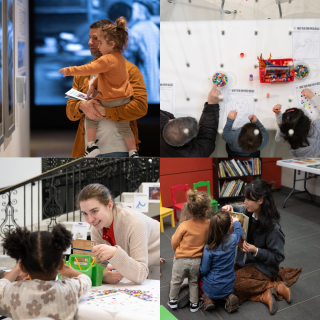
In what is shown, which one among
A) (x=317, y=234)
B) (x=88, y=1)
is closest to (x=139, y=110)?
(x=88, y=1)

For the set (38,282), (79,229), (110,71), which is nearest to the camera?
(110,71)

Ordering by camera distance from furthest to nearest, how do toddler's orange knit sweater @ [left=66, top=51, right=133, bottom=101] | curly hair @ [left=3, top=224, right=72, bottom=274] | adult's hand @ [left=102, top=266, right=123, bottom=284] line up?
adult's hand @ [left=102, top=266, right=123, bottom=284] < curly hair @ [left=3, top=224, right=72, bottom=274] < toddler's orange knit sweater @ [left=66, top=51, right=133, bottom=101]

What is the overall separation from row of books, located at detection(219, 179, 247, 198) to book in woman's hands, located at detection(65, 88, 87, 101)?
0.85 metres

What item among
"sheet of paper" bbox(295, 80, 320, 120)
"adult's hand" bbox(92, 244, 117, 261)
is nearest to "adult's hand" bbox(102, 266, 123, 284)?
"adult's hand" bbox(92, 244, 117, 261)

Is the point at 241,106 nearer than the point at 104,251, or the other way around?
the point at 241,106

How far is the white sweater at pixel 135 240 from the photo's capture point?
1.78m

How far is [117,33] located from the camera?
5.09 ft

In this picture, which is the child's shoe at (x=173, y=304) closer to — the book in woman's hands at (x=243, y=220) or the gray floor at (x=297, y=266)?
the gray floor at (x=297, y=266)

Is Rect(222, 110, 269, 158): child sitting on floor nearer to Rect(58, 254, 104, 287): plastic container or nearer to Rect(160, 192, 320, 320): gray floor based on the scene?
Rect(160, 192, 320, 320): gray floor

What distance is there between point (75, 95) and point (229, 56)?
2.41 ft

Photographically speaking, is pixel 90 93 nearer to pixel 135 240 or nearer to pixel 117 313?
pixel 135 240

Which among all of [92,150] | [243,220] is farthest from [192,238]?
[92,150]

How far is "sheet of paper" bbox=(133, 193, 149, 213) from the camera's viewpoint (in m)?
1.88

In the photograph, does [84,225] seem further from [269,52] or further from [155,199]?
[269,52]
